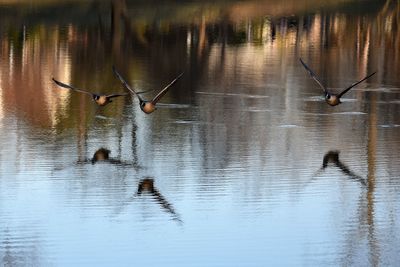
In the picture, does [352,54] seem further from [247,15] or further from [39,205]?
[39,205]

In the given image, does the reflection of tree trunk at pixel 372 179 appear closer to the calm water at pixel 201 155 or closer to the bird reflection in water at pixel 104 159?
the calm water at pixel 201 155

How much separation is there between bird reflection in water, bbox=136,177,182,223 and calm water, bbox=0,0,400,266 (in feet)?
0.07

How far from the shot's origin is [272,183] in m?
15.4

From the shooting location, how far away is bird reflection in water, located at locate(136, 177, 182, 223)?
1406 centimetres

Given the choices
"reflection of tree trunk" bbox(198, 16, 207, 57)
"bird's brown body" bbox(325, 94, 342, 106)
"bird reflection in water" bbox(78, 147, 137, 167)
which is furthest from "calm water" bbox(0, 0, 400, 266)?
"bird's brown body" bbox(325, 94, 342, 106)

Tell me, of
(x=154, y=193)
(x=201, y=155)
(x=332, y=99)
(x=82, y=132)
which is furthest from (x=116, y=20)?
(x=154, y=193)

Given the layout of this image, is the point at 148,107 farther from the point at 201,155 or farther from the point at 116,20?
the point at 116,20

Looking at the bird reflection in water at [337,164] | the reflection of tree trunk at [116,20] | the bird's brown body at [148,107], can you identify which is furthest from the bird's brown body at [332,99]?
the reflection of tree trunk at [116,20]

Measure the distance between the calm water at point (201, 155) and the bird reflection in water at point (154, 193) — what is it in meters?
0.02

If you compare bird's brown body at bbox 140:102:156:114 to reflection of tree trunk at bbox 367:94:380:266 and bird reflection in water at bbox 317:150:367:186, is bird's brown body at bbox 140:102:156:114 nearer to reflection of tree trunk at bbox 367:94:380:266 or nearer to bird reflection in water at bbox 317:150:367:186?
bird reflection in water at bbox 317:150:367:186

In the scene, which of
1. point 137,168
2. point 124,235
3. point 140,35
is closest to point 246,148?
point 137,168

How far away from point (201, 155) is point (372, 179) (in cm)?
239

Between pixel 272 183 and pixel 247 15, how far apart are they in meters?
22.6

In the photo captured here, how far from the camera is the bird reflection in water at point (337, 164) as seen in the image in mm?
15798
